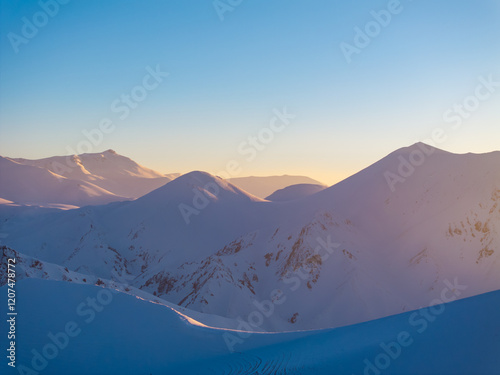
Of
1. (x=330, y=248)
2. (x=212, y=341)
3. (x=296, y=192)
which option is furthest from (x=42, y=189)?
(x=212, y=341)

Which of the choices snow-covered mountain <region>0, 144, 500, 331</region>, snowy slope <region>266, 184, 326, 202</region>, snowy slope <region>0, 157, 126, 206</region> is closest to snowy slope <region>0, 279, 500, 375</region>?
snow-covered mountain <region>0, 144, 500, 331</region>

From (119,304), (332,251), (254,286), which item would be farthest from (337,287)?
(119,304)

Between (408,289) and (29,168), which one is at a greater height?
(29,168)

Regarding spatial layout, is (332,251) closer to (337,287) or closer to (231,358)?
(337,287)

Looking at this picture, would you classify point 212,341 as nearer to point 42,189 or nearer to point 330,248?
point 330,248

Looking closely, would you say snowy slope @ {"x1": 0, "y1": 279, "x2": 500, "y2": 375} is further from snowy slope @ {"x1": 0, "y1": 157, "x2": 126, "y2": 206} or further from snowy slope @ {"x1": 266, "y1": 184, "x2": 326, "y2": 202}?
snowy slope @ {"x1": 0, "y1": 157, "x2": 126, "y2": 206}

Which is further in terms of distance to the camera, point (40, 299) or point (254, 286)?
point (254, 286)
